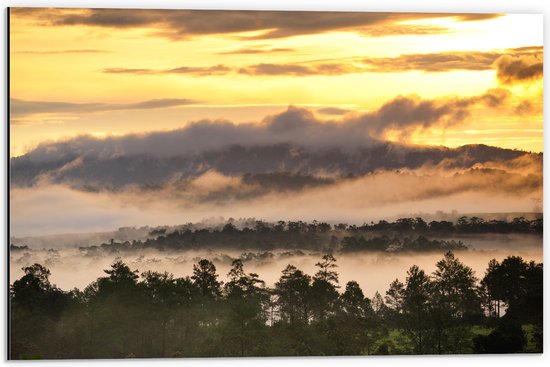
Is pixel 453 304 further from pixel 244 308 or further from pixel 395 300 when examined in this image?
pixel 244 308

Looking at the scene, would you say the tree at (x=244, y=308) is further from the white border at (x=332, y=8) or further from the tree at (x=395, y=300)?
the tree at (x=395, y=300)

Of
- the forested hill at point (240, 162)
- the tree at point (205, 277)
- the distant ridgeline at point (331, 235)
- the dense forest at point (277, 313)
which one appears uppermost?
the forested hill at point (240, 162)

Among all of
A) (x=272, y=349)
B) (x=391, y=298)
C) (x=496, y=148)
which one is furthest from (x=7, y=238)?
(x=496, y=148)

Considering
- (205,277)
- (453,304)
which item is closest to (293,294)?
(205,277)

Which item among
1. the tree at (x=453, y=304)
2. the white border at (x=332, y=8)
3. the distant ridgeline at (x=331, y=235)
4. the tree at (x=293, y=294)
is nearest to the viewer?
the white border at (x=332, y=8)

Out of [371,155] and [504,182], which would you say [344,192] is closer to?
[371,155]

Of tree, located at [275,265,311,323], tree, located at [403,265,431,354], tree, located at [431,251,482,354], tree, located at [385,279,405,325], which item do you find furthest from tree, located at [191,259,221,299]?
tree, located at [431,251,482,354]

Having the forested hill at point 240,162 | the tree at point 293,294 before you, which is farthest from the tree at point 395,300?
the forested hill at point 240,162
